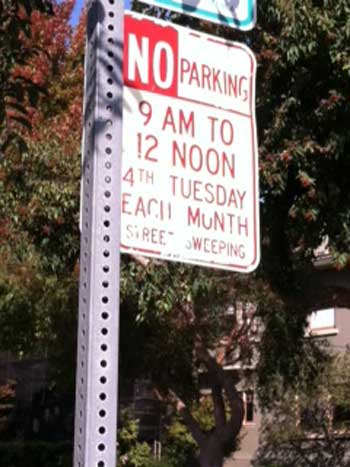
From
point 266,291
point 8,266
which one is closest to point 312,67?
point 266,291

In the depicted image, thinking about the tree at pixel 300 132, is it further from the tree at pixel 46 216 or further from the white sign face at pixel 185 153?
the white sign face at pixel 185 153

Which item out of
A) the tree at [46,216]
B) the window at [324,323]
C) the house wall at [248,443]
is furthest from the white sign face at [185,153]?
the house wall at [248,443]

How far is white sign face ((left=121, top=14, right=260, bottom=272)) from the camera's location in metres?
2.29

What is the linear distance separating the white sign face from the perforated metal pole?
0.04m

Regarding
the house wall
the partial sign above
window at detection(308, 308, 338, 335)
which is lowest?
the house wall

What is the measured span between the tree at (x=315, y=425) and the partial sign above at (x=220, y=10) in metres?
23.0

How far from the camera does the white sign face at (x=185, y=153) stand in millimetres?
2293

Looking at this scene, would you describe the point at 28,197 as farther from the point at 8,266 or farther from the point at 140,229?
the point at 140,229

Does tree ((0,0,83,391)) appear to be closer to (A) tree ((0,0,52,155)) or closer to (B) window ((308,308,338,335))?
(A) tree ((0,0,52,155))

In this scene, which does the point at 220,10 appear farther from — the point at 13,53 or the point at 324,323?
the point at 324,323

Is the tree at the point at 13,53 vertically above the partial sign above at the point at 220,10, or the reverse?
the tree at the point at 13,53

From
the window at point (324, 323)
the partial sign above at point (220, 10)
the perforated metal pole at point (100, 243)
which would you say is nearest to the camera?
the perforated metal pole at point (100, 243)

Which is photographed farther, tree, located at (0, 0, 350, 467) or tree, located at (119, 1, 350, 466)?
tree, located at (0, 0, 350, 467)

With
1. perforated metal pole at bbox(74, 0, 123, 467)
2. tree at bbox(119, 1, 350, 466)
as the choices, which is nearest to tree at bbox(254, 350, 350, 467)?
tree at bbox(119, 1, 350, 466)
